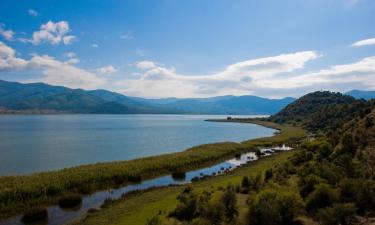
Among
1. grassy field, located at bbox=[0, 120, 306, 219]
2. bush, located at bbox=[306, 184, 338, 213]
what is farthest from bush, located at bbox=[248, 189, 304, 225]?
grassy field, located at bbox=[0, 120, 306, 219]

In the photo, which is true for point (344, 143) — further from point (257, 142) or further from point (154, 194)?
point (257, 142)

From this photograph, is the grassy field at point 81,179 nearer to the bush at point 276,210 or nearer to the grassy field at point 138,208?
the grassy field at point 138,208

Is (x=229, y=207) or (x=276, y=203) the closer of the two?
(x=276, y=203)

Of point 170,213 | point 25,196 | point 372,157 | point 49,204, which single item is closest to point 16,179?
point 25,196

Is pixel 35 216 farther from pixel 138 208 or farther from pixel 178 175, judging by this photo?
pixel 178 175

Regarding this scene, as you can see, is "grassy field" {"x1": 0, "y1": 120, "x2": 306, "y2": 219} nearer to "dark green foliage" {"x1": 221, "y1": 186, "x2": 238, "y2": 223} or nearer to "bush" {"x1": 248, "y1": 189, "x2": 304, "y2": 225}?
"dark green foliage" {"x1": 221, "y1": 186, "x2": 238, "y2": 223}

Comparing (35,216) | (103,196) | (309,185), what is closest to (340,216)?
(309,185)

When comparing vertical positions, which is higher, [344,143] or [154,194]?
[344,143]
